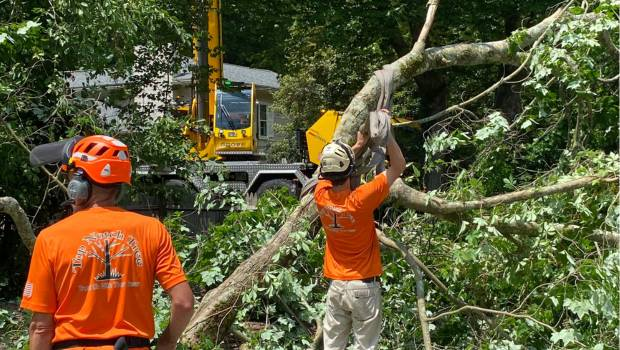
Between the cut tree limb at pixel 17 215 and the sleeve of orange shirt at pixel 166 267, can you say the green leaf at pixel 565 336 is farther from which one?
the cut tree limb at pixel 17 215

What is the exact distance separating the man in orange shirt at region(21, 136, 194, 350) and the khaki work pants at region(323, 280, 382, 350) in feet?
6.07

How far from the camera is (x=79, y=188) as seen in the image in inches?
108

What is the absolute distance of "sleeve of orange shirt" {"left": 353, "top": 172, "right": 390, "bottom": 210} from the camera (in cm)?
441

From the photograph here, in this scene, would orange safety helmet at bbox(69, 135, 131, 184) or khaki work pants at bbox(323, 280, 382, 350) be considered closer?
orange safety helmet at bbox(69, 135, 131, 184)

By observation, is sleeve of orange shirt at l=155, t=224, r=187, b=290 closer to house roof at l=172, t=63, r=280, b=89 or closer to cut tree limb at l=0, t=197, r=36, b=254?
cut tree limb at l=0, t=197, r=36, b=254

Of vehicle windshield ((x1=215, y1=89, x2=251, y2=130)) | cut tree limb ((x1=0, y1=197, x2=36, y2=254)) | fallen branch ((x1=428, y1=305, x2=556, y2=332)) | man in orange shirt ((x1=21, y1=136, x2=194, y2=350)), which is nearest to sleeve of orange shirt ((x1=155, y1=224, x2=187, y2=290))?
man in orange shirt ((x1=21, y1=136, x2=194, y2=350))

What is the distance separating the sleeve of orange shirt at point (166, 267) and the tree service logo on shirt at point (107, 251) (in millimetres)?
82

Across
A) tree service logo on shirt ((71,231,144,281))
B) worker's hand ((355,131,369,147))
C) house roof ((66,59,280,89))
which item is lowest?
tree service logo on shirt ((71,231,144,281))

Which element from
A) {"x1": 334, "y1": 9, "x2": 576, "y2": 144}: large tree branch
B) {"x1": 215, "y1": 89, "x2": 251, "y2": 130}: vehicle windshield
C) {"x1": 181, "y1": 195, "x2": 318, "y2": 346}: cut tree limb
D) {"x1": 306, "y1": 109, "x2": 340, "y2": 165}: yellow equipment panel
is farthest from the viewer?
{"x1": 215, "y1": 89, "x2": 251, "y2": 130}: vehicle windshield

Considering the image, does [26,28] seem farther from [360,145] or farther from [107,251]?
[107,251]

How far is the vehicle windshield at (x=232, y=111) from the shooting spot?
1861 cm

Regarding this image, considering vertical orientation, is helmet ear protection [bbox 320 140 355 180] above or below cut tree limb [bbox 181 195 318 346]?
above

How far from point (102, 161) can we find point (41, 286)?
0.48 metres

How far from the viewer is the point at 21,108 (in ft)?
22.2
